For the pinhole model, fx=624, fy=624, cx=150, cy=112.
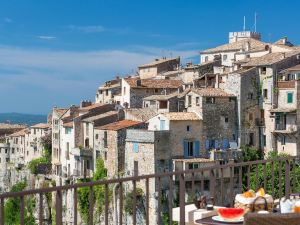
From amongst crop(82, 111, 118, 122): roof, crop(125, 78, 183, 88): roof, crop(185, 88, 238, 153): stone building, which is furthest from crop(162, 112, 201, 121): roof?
crop(125, 78, 183, 88): roof

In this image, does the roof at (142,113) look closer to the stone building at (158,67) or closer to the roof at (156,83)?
the roof at (156,83)

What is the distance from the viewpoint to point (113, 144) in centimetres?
4003

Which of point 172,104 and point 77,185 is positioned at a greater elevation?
point 172,104

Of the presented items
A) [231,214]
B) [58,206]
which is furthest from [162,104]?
[58,206]

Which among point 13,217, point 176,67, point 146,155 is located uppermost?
point 176,67

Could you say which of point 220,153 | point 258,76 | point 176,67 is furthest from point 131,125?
point 176,67

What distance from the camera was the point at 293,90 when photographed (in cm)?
3856

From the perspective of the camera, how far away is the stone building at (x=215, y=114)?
38.9m

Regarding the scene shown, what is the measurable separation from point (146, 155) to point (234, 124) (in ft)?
22.1

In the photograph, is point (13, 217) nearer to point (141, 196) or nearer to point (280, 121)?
point (141, 196)

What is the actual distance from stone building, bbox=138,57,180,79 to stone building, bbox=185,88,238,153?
24634 millimetres

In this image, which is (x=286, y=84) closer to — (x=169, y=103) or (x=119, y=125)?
(x=169, y=103)

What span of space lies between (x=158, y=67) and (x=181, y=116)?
88.7 ft

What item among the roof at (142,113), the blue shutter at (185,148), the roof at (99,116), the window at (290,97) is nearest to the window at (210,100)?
the blue shutter at (185,148)
